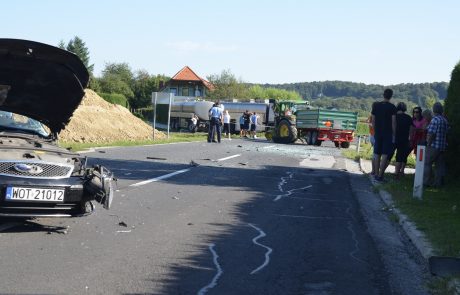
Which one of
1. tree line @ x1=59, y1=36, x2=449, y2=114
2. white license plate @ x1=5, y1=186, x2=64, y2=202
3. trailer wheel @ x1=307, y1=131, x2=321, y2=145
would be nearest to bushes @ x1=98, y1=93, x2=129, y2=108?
tree line @ x1=59, y1=36, x2=449, y2=114

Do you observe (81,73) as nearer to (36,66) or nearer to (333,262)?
(36,66)

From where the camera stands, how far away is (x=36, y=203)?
6910mm

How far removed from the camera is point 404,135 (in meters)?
15.2

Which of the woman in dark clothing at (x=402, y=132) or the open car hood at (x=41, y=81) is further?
the woman in dark clothing at (x=402, y=132)

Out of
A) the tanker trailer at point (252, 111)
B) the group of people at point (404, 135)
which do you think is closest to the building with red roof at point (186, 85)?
the tanker trailer at point (252, 111)

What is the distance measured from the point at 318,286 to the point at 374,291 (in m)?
0.48

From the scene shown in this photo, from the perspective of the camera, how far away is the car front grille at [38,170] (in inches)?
271

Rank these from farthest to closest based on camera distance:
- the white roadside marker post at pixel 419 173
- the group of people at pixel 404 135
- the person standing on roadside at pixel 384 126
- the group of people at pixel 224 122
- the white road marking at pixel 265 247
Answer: the group of people at pixel 224 122 → the person standing on roadside at pixel 384 126 → the group of people at pixel 404 135 → the white roadside marker post at pixel 419 173 → the white road marking at pixel 265 247

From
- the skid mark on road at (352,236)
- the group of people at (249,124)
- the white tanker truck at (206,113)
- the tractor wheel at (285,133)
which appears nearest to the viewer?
the skid mark on road at (352,236)

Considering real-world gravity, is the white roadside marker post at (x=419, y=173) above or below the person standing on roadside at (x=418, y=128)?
below

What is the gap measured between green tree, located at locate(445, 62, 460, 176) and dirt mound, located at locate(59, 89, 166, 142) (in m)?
17.9

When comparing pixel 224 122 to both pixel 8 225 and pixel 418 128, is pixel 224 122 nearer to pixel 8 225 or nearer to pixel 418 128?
pixel 418 128

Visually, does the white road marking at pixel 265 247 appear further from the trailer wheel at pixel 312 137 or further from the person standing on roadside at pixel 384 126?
the trailer wheel at pixel 312 137

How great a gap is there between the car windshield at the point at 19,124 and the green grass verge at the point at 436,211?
5234 millimetres
